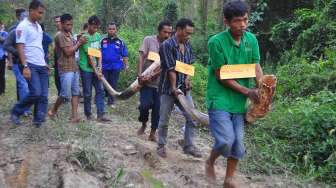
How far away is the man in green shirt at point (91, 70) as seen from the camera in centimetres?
805

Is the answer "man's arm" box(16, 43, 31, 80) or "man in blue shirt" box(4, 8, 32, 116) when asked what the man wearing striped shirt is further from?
"man in blue shirt" box(4, 8, 32, 116)

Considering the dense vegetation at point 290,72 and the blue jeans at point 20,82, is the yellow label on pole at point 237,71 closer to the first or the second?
the dense vegetation at point 290,72

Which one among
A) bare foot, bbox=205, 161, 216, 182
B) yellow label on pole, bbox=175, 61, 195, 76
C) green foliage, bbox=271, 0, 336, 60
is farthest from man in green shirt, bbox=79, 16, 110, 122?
green foliage, bbox=271, 0, 336, 60

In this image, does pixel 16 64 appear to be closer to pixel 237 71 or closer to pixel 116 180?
pixel 116 180

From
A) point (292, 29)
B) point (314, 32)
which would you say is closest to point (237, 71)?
point (314, 32)

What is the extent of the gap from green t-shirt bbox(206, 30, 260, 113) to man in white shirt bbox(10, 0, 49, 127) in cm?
294

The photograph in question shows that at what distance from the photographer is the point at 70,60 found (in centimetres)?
775

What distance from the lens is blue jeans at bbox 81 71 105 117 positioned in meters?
8.08

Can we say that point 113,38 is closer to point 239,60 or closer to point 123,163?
point 123,163

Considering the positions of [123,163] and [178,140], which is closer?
[123,163]

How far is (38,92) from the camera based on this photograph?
22.5 feet

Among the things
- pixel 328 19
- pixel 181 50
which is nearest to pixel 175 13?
pixel 328 19

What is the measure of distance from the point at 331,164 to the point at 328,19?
22.5ft

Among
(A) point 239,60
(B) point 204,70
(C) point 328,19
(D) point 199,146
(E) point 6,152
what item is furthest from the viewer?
(B) point 204,70
